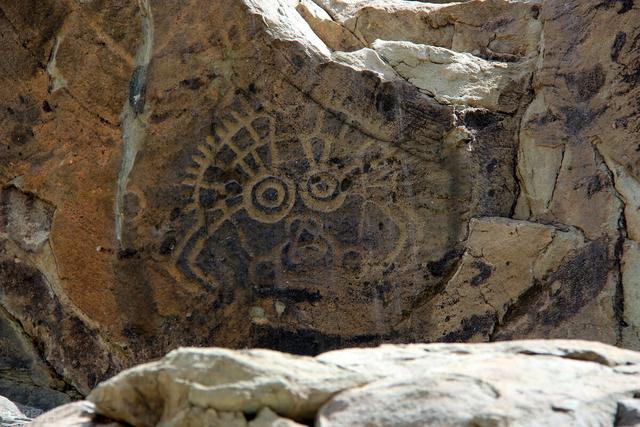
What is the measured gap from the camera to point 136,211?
182 inches

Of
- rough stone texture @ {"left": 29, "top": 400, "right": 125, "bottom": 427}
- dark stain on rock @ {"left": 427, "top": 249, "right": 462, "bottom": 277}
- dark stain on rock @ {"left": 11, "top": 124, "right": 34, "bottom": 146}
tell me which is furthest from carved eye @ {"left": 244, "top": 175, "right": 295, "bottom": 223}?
rough stone texture @ {"left": 29, "top": 400, "right": 125, "bottom": 427}

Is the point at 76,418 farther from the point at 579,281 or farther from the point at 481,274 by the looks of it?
the point at 579,281

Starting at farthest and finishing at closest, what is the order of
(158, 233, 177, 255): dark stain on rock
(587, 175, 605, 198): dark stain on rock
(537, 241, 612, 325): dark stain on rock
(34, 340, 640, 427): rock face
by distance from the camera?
(158, 233, 177, 255): dark stain on rock, (587, 175, 605, 198): dark stain on rock, (537, 241, 612, 325): dark stain on rock, (34, 340, 640, 427): rock face

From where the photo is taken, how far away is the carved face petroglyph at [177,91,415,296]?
183 inches

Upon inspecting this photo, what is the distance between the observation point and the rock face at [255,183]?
15.1 ft

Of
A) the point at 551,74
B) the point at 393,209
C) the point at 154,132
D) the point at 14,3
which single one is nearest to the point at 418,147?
the point at 393,209

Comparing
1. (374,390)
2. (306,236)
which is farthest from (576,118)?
(374,390)

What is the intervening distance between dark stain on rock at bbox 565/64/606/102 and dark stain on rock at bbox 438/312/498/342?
94 centimetres

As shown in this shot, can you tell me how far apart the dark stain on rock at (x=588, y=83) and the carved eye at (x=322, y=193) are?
101 centimetres

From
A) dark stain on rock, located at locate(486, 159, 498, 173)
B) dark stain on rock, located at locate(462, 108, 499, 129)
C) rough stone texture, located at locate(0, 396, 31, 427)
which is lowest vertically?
rough stone texture, located at locate(0, 396, 31, 427)

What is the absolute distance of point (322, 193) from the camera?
4684 millimetres

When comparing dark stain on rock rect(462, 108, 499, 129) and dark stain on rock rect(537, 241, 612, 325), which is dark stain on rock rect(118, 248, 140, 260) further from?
dark stain on rock rect(537, 241, 612, 325)

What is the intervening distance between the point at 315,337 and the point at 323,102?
933 millimetres

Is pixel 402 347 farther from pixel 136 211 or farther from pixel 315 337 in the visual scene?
pixel 136 211
